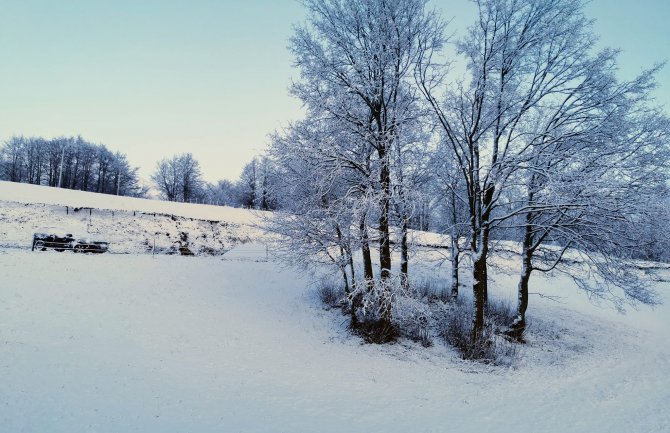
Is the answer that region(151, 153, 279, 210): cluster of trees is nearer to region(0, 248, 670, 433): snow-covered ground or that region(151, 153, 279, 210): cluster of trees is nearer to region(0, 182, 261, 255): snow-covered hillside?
region(0, 182, 261, 255): snow-covered hillside

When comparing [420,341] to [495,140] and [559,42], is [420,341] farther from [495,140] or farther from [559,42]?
[559,42]

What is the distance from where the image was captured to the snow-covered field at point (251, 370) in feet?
18.0

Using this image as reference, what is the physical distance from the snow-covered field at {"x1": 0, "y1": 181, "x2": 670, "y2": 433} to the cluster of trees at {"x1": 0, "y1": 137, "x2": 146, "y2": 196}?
52678 millimetres

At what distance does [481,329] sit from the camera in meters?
9.57

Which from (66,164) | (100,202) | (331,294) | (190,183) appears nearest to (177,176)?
(190,183)

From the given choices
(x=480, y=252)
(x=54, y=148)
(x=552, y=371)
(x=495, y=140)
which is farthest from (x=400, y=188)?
(x=54, y=148)

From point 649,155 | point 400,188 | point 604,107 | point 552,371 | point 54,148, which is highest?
point 54,148

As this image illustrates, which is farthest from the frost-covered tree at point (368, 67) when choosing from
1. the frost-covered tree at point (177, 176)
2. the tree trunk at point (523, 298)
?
the frost-covered tree at point (177, 176)

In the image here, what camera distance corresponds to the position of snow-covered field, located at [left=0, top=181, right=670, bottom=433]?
5.48 m

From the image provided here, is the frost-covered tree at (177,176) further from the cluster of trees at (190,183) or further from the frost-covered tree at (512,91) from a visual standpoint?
the frost-covered tree at (512,91)

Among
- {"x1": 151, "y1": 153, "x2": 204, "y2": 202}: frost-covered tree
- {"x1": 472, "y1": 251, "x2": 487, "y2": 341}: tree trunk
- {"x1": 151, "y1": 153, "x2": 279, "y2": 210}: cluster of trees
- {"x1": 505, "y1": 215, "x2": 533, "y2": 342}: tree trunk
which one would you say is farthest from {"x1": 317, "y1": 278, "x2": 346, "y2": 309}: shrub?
{"x1": 151, "y1": 153, "x2": 204, "y2": 202}: frost-covered tree

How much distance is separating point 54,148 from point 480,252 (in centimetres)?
7226

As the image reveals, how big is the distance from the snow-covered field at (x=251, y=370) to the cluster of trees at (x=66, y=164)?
52.7 m

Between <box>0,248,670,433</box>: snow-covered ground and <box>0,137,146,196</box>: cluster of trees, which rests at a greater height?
<box>0,137,146,196</box>: cluster of trees
